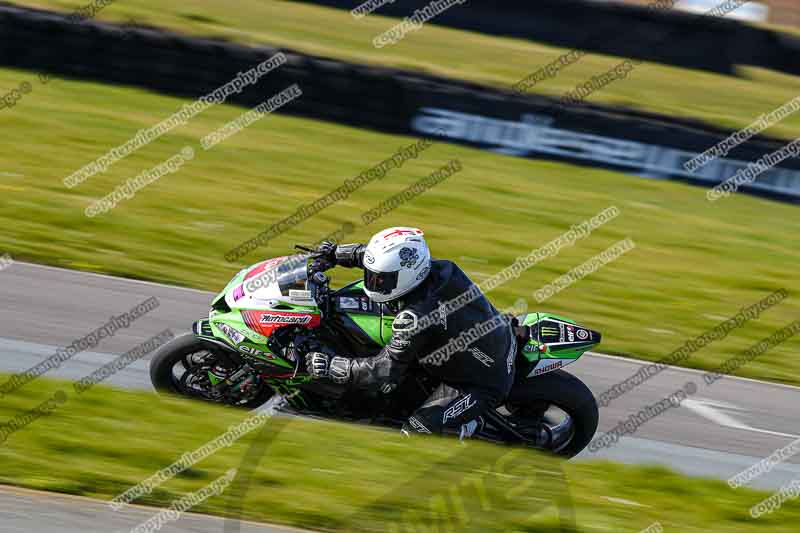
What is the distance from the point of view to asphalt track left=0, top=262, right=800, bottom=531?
8406 millimetres

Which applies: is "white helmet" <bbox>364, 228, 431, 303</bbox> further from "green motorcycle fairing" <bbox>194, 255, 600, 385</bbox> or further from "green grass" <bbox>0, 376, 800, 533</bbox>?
"green grass" <bbox>0, 376, 800, 533</bbox>

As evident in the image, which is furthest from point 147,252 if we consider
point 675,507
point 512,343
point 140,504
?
point 675,507

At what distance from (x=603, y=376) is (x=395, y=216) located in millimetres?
5333

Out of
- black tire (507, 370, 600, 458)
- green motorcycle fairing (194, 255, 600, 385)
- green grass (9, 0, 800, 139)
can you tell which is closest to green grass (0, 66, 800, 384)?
black tire (507, 370, 600, 458)

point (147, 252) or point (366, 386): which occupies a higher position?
point (366, 386)

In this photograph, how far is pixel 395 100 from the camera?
17312mm

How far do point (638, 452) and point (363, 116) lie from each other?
10199 millimetres

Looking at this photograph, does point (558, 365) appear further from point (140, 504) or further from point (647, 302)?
point (647, 302)

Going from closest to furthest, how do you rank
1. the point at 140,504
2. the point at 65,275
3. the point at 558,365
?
the point at 140,504 → the point at 558,365 → the point at 65,275

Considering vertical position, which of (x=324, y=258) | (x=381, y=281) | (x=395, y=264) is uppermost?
(x=395, y=264)

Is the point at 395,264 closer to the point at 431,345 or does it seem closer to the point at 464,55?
the point at 431,345

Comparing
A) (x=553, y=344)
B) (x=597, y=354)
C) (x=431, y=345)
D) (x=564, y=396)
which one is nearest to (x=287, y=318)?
(x=431, y=345)

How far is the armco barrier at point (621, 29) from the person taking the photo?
23156 mm

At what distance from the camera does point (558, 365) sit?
7.63 meters
